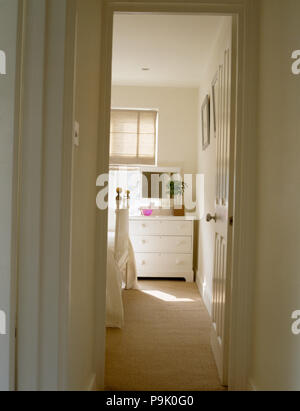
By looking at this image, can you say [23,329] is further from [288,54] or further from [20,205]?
[288,54]

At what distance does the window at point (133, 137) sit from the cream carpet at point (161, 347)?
2.02 meters

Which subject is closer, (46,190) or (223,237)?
(46,190)

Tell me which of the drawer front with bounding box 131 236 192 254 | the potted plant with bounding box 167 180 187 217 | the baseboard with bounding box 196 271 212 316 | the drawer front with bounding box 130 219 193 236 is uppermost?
the potted plant with bounding box 167 180 187 217

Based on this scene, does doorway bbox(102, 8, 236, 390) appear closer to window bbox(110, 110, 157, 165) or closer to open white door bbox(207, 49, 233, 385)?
window bbox(110, 110, 157, 165)

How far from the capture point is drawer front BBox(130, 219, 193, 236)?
4.88 meters

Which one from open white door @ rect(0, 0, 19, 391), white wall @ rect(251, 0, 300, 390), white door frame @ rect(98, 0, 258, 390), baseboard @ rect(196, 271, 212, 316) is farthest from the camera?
baseboard @ rect(196, 271, 212, 316)

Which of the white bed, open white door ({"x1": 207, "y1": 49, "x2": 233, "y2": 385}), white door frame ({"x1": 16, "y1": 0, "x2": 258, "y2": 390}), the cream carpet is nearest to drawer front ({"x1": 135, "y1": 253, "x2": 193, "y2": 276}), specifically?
the white bed

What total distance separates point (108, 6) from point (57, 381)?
1.90 metres

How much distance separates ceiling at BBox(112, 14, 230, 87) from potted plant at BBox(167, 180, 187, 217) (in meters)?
1.35

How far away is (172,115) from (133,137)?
2.05ft

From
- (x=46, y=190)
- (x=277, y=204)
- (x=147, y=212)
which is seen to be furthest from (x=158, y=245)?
(x=46, y=190)

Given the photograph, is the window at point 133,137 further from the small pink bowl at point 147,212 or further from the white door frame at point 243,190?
the white door frame at point 243,190

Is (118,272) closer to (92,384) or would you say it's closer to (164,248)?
(92,384)

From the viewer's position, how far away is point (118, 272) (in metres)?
3.25
